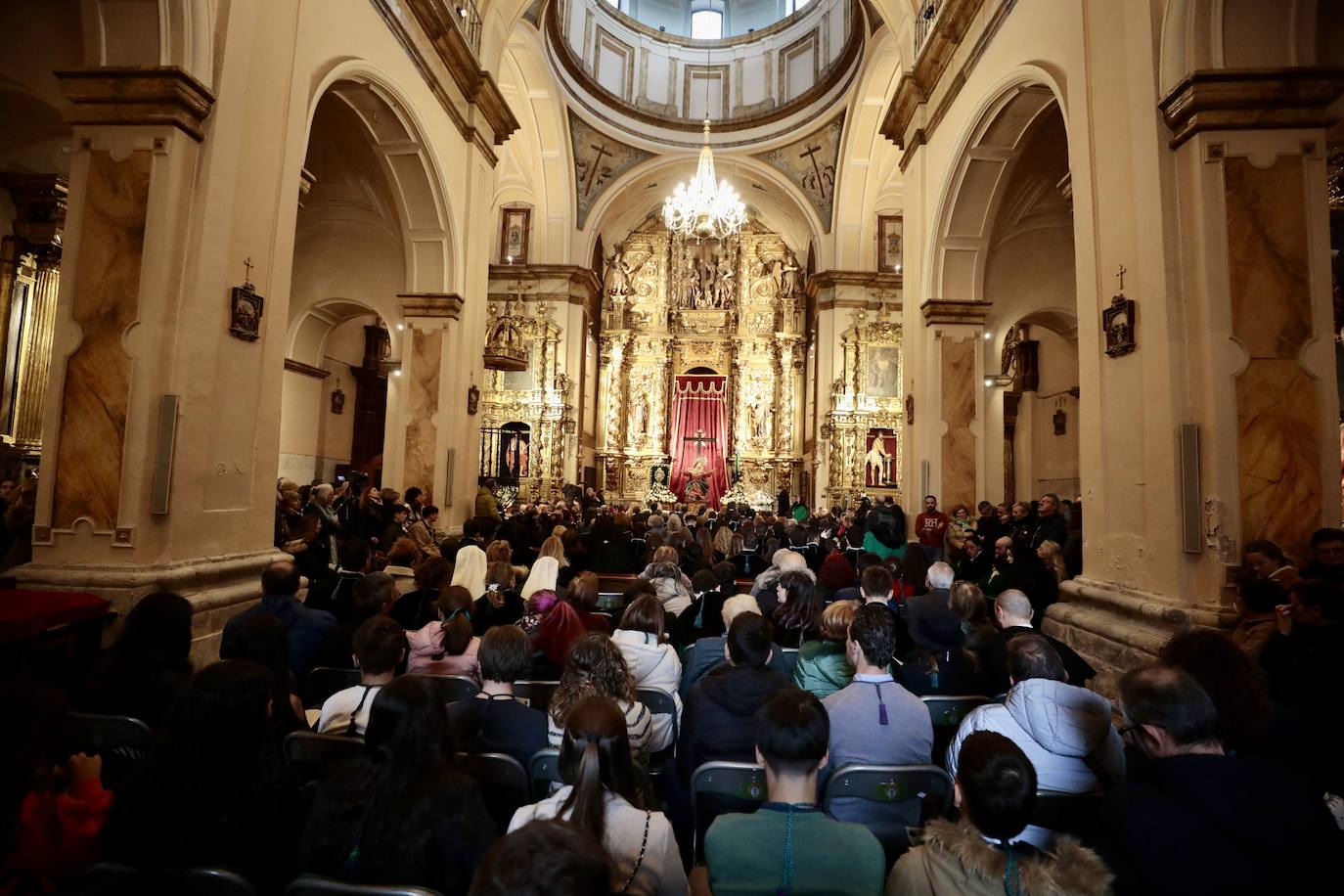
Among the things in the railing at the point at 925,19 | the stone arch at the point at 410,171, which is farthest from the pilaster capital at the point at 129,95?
the railing at the point at 925,19

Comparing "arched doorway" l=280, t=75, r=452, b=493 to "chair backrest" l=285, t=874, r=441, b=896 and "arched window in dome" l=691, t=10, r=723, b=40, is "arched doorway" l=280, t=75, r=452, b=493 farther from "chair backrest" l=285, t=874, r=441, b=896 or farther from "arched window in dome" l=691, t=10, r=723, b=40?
"arched window in dome" l=691, t=10, r=723, b=40

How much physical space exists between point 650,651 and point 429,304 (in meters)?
7.64

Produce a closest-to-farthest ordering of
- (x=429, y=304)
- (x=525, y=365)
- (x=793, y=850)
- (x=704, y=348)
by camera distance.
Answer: (x=793, y=850), (x=429, y=304), (x=525, y=365), (x=704, y=348)

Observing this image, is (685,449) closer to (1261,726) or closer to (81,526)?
(81,526)

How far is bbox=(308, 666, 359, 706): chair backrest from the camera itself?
3.39m

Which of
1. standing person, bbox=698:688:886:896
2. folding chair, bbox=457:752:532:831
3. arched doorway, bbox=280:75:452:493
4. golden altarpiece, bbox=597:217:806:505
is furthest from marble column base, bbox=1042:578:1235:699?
golden altarpiece, bbox=597:217:806:505

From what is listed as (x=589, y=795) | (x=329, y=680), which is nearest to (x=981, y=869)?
(x=589, y=795)

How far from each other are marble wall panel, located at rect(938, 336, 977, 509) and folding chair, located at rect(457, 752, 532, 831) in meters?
8.21

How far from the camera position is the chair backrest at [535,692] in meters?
3.16

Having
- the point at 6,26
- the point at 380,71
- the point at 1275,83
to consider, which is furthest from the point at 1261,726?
the point at 6,26

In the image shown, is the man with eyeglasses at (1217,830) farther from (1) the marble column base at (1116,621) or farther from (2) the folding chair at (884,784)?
(1) the marble column base at (1116,621)

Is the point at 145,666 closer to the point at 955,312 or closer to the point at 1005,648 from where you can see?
the point at 1005,648

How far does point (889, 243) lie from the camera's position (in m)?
17.6

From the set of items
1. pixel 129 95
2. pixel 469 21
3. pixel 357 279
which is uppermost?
pixel 469 21
